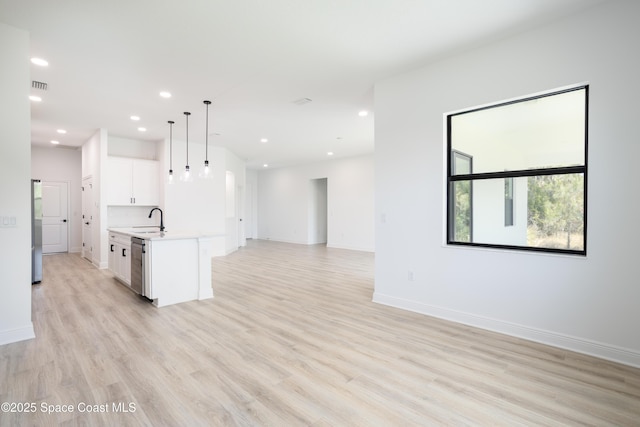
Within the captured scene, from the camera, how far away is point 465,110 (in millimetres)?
3461

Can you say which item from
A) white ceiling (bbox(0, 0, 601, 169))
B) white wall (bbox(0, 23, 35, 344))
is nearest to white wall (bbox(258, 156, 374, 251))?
white ceiling (bbox(0, 0, 601, 169))

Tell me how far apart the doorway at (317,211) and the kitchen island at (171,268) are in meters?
6.89

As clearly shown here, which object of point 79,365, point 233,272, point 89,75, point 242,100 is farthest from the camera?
point 233,272

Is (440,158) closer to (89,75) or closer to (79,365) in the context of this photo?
(79,365)

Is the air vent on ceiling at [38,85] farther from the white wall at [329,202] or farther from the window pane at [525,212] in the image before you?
the white wall at [329,202]

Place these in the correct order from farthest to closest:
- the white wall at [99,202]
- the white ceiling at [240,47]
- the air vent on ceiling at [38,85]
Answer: the white wall at [99,202]
the air vent on ceiling at [38,85]
the white ceiling at [240,47]

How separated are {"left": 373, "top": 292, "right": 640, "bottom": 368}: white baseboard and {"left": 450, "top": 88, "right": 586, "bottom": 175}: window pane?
1567 mm

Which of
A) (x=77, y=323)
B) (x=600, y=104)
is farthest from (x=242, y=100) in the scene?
(x=600, y=104)

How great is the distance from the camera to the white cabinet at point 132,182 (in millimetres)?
6754

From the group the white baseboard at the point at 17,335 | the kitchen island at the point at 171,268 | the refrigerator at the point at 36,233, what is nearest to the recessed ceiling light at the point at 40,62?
the kitchen island at the point at 171,268

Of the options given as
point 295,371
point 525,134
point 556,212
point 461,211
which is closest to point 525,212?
point 556,212

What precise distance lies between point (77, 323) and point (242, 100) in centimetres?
358

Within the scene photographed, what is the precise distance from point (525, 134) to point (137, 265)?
5.02 meters

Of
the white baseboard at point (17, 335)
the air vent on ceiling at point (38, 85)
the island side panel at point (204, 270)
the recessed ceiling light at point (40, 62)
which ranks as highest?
the recessed ceiling light at point (40, 62)
